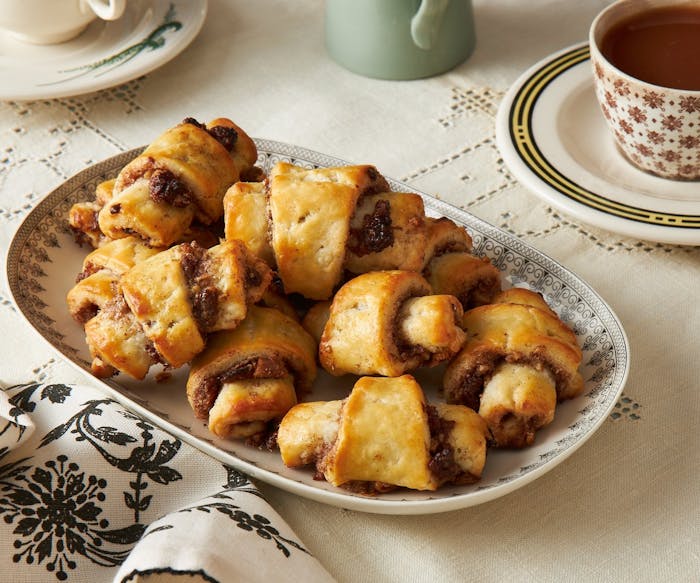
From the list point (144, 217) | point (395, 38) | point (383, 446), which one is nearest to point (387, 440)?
point (383, 446)

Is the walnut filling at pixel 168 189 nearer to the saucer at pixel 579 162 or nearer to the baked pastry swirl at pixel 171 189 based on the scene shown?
the baked pastry swirl at pixel 171 189

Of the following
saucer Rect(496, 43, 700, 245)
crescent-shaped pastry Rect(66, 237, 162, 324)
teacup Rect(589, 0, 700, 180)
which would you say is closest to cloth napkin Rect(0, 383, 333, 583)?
crescent-shaped pastry Rect(66, 237, 162, 324)

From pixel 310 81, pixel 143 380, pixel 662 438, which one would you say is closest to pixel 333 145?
pixel 310 81

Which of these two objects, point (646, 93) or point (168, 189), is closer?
point (168, 189)

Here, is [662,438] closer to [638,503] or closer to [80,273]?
[638,503]

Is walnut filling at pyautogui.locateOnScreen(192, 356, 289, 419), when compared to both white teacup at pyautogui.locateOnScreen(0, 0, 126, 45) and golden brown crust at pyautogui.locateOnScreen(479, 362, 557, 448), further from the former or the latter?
white teacup at pyautogui.locateOnScreen(0, 0, 126, 45)

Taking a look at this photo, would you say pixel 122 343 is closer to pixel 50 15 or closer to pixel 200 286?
pixel 200 286
